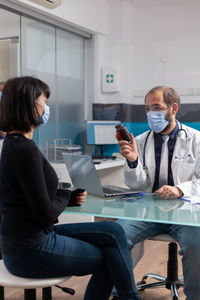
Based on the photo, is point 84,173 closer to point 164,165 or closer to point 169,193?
point 169,193

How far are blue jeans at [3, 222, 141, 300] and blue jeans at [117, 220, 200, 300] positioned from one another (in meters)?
0.43

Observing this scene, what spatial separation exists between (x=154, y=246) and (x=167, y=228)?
1605 mm

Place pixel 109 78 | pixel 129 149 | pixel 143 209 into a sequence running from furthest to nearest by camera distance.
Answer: pixel 109 78
pixel 129 149
pixel 143 209

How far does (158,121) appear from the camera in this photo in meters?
2.48

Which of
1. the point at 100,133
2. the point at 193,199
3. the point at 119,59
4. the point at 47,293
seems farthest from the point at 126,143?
the point at 119,59

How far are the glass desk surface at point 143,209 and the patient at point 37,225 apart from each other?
0.08 meters

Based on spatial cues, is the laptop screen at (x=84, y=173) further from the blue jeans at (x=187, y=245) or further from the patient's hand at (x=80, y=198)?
the blue jeans at (x=187, y=245)

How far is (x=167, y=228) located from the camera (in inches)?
90.0

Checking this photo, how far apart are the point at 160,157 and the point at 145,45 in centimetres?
293

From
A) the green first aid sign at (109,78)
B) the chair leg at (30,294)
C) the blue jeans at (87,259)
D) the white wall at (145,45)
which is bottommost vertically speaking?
the chair leg at (30,294)

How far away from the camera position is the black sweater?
1.50 metres

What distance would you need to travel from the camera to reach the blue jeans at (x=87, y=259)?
156 cm

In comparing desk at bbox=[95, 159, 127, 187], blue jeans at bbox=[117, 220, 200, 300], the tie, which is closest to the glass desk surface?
blue jeans at bbox=[117, 220, 200, 300]

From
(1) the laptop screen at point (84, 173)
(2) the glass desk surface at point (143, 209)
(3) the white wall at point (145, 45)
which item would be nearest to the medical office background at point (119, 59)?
(3) the white wall at point (145, 45)
